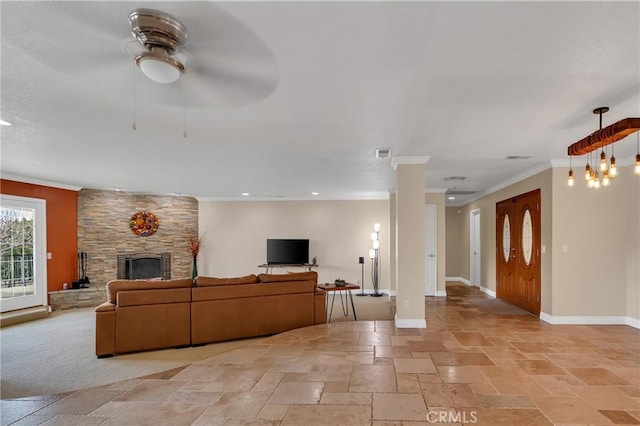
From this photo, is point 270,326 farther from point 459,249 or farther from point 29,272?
point 459,249

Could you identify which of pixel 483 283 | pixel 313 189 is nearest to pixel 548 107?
pixel 313 189

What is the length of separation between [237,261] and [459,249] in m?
6.61

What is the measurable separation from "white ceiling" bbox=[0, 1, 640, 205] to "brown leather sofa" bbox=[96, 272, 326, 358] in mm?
1869

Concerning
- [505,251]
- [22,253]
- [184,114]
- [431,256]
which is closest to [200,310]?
[184,114]

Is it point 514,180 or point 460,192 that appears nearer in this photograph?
point 514,180

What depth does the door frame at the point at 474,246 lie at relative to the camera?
8.93 m

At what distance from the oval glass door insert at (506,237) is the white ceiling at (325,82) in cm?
232

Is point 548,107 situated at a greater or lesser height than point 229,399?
greater

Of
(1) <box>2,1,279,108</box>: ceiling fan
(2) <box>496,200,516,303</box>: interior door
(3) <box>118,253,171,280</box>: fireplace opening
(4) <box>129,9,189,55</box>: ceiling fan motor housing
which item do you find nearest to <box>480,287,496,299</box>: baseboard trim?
(2) <box>496,200,516,303</box>: interior door

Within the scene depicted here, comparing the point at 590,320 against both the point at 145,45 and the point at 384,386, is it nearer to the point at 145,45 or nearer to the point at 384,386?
the point at 384,386

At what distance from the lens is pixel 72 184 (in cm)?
719

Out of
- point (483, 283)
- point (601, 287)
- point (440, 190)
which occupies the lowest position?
point (483, 283)

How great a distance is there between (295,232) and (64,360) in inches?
227

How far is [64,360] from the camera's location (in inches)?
161
